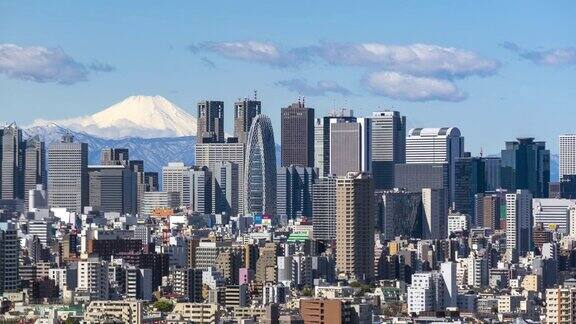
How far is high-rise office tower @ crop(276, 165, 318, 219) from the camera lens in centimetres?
11244

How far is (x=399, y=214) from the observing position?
92.8 m

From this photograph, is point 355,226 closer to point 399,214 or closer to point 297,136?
point 399,214

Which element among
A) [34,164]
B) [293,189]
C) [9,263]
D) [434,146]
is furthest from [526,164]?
[9,263]

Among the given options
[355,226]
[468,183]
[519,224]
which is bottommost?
[519,224]

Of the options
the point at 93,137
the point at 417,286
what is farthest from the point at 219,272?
the point at 93,137

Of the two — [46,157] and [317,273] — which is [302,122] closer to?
[46,157]

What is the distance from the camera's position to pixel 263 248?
67688 millimetres

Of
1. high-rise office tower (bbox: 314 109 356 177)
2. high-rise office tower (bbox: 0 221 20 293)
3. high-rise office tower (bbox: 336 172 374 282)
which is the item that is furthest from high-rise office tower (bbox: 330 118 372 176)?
high-rise office tower (bbox: 0 221 20 293)

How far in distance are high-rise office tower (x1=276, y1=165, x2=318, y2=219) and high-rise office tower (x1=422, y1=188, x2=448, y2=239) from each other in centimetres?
1334

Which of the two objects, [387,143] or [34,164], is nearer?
[34,164]

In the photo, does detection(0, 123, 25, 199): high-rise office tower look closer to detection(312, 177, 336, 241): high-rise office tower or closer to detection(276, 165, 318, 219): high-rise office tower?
detection(276, 165, 318, 219): high-rise office tower

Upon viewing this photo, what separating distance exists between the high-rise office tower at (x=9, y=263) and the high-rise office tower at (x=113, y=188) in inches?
2000

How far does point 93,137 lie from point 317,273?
11070 cm

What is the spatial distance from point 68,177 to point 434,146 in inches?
777
